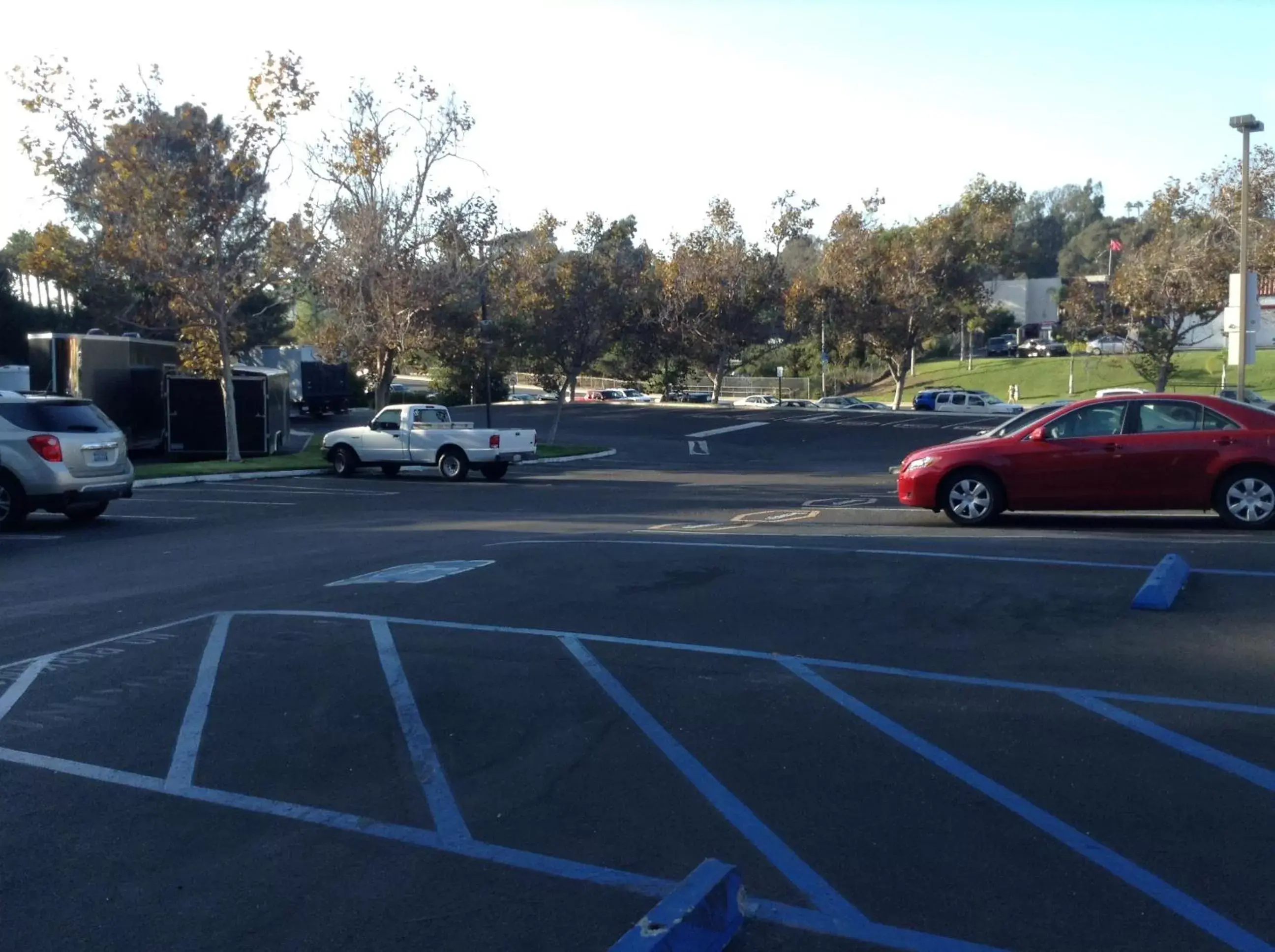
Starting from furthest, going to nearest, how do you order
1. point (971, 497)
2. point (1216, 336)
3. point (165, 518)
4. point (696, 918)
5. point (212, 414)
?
point (1216, 336) < point (212, 414) < point (165, 518) < point (971, 497) < point (696, 918)

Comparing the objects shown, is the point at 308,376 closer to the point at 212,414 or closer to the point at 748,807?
the point at 212,414

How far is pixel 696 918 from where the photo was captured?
13.1ft

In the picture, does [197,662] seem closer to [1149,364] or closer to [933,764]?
[933,764]

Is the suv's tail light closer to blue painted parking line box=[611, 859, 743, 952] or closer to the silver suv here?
the silver suv

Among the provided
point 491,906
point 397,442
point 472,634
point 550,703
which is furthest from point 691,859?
point 397,442

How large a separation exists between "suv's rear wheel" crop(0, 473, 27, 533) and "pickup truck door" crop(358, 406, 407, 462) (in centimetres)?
1125

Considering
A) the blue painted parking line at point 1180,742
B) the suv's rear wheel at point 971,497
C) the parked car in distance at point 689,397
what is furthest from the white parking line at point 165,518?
the parked car in distance at point 689,397

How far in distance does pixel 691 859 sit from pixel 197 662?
4.40m

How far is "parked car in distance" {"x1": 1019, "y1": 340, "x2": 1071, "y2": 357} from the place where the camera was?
248ft

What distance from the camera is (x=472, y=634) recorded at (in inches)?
343

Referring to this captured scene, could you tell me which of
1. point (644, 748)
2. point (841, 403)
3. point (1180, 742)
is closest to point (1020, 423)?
point (1180, 742)

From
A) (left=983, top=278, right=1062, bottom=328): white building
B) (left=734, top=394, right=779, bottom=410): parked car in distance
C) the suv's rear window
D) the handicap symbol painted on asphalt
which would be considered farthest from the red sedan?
(left=983, top=278, right=1062, bottom=328): white building

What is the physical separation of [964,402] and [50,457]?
44227 mm

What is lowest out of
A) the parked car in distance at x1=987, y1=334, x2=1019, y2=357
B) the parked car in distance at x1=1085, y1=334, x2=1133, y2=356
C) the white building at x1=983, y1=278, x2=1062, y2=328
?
the parked car in distance at x1=1085, y1=334, x2=1133, y2=356
